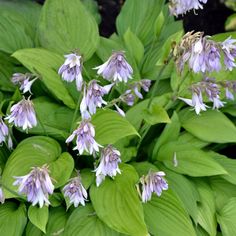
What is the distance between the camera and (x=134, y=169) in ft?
9.37

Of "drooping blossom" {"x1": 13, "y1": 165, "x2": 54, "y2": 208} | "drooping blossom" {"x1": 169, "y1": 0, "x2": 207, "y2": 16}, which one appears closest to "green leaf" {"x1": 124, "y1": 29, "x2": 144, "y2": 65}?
"drooping blossom" {"x1": 169, "y1": 0, "x2": 207, "y2": 16}

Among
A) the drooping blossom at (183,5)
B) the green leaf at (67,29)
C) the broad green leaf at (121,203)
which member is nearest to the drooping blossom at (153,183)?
the broad green leaf at (121,203)

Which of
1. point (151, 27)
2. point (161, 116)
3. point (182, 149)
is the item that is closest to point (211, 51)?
point (161, 116)

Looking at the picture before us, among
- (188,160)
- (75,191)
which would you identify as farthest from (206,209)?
(75,191)

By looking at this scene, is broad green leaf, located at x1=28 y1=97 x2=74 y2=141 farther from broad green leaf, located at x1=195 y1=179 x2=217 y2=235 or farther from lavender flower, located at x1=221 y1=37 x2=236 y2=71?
lavender flower, located at x1=221 y1=37 x2=236 y2=71

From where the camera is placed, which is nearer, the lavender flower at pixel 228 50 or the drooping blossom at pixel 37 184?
the drooping blossom at pixel 37 184

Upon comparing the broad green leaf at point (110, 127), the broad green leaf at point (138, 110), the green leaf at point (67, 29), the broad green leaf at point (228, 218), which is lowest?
the broad green leaf at point (228, 218)

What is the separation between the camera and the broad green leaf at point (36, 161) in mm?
2646

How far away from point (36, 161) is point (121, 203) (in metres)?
0.50

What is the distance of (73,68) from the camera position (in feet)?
8.01

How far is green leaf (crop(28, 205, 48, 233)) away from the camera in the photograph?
8.46 feet

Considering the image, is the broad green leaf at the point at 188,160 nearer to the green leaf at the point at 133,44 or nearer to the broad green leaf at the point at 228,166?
the broad green leaf at the point at 228,166

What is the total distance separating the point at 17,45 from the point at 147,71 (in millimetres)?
896

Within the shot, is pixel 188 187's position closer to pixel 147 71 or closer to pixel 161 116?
pixel 161 116
